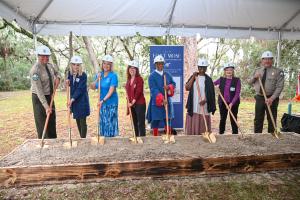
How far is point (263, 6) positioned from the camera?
471 centimetres

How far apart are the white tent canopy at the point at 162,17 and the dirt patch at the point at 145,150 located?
2.10m

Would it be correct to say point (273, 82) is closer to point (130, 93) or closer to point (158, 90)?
point (158, 90)

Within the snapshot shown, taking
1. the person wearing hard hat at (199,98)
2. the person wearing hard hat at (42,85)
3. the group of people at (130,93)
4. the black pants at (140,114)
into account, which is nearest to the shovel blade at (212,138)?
the group of people at (130,93)

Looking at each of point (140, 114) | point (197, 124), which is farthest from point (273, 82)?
point (140, 114)

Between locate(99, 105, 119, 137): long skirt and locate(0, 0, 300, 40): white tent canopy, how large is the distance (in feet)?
5.19

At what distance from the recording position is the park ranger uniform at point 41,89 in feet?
12.2

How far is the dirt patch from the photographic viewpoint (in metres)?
2.92

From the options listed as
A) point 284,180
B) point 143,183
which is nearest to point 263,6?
point 284,180

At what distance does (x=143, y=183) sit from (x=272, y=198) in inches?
51.1

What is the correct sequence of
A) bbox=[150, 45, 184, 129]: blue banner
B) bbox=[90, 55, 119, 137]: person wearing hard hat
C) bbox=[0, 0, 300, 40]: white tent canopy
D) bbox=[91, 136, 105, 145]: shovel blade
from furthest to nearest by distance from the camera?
bbox=[150, 45, 184, 129]: blue banner
bbox=[0, 0, 300, 40]: white tent canopy
bbox=[90, 55, 119, 137]: person wearing hard hat
bbox=[91, 136, 105, 145]: shovel blade

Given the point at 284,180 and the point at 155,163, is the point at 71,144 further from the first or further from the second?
the point at 284,180

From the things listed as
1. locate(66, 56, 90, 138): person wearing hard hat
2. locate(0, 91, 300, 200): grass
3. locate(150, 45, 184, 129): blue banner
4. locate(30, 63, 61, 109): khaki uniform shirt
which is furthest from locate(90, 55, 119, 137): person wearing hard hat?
locate(150, 45, 184, 129): blue banner

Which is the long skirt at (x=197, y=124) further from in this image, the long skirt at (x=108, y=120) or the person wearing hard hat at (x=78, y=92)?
the person wearing hard hat at (x=78, y=92)

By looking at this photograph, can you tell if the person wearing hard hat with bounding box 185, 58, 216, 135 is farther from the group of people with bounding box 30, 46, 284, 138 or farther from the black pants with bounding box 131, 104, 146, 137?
the black pants with bounding box 131, 104, 146, 137
